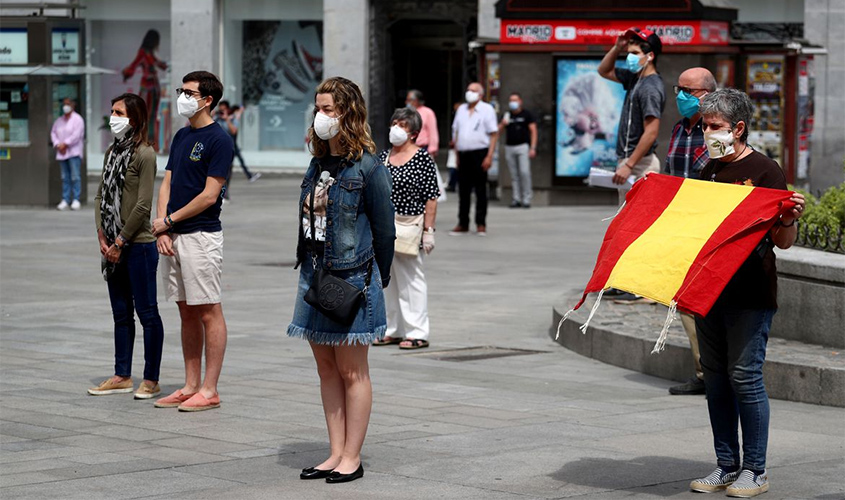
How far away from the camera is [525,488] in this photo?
601cm

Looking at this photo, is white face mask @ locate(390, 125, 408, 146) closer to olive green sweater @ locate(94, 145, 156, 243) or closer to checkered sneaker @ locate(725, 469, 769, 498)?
olive green sweater @ locate(94, 145, 156, 243)

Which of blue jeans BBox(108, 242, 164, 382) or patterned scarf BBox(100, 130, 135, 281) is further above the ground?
patterned scarf BBox(100, 130, 135, 281)

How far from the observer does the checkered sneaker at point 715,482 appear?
598cm

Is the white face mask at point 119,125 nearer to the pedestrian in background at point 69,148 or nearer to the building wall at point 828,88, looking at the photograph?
the pedestrian in background at point 69,148

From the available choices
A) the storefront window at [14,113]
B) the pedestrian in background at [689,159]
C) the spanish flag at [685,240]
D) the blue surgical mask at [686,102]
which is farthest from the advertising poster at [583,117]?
the spanish flag at [685,240]

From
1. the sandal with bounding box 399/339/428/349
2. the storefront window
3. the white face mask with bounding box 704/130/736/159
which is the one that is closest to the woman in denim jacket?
the white face mask with bounding box 704/130/736/159

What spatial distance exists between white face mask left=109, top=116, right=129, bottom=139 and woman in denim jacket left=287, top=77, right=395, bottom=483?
217cm

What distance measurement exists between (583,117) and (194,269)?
47.7 feet

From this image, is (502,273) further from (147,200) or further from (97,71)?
(97,71)

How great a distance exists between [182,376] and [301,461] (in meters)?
2.47

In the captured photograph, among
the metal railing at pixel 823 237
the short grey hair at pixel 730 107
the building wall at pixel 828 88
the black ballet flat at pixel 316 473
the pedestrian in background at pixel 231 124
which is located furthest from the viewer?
the building wall at pixel 828 88

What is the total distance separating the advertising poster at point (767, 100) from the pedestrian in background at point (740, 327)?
1575 centimetres

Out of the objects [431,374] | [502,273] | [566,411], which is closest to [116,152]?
[431,374]

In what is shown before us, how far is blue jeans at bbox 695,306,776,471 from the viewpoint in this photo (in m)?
5.88
